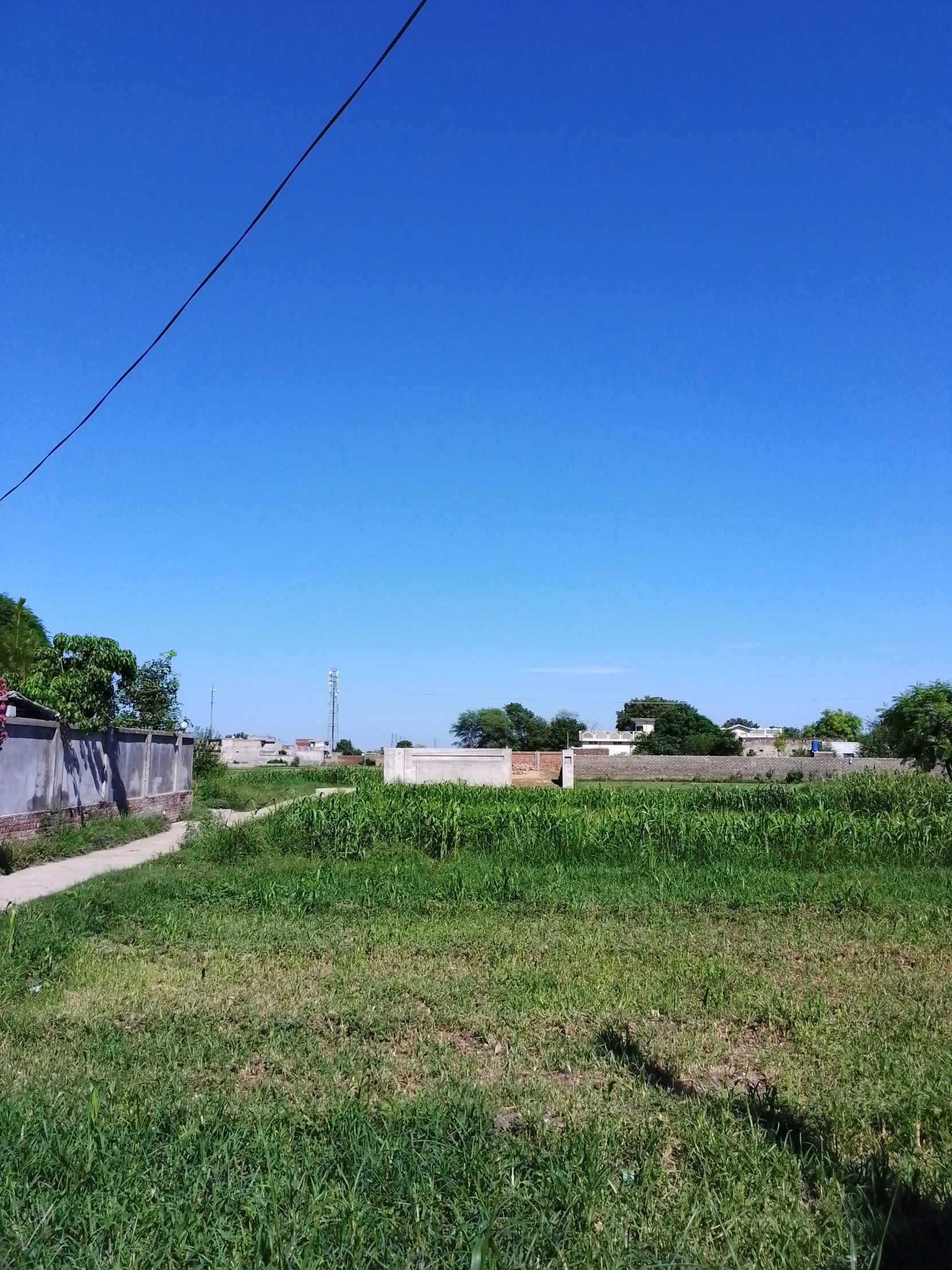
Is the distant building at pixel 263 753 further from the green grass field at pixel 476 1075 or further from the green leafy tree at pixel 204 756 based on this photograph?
the green grass field at pixel 476 1075

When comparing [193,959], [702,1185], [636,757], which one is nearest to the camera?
[702,1185]

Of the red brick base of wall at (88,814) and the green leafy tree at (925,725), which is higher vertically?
the green leafy tree at (925,725)

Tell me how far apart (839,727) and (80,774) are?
308ft

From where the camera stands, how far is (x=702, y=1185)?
387cm

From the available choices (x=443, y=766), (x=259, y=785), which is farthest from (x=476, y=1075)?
(x=259, y=785)

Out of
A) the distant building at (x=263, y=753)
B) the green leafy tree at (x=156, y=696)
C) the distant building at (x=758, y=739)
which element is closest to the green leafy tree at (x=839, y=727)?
the distant building at (x=758, y=739)

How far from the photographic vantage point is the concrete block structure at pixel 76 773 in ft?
50.6

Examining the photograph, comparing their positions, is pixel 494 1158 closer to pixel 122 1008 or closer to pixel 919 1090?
pixel 919 1090

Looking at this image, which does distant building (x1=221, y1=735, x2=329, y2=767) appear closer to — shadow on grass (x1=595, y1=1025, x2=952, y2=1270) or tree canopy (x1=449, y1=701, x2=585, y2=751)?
tree canopy (x1=449, y1=701, x2=585, y2=751)

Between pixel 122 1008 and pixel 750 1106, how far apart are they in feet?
13.5

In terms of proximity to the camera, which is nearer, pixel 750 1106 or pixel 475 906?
pixel 750 1106

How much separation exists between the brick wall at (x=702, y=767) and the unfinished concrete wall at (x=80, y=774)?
36.3 m

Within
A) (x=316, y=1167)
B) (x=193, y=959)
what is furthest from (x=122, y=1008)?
(x=316, y=1167)

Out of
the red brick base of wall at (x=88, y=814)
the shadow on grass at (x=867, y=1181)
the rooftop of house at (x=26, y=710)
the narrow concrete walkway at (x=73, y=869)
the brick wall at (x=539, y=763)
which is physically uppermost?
the rooftop of house at (x=26, y=710)
